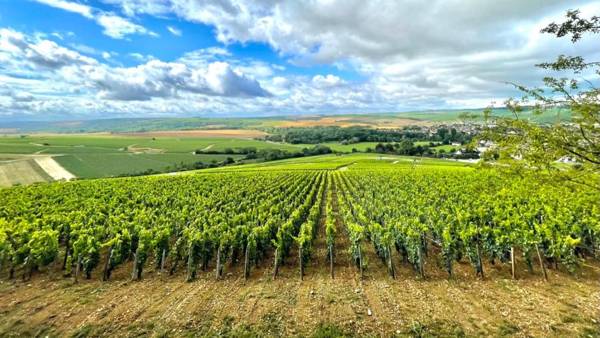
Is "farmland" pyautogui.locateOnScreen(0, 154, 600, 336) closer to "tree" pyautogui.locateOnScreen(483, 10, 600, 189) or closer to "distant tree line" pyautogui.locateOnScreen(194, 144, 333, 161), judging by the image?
"tree" pyautogui.locateOnScreen(483, 10, 600, 189)

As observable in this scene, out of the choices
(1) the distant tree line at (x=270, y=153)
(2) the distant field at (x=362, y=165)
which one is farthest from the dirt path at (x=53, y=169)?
(1) the distant tree line at (x=270, y=153)

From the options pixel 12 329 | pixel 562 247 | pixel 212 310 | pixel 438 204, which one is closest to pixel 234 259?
pixel 212 310

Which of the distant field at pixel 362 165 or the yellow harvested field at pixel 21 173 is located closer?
the yellow harvested field at pixel 21 173

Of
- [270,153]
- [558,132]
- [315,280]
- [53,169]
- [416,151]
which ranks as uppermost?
[558,132]

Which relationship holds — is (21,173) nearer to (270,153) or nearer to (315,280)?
(270,153)

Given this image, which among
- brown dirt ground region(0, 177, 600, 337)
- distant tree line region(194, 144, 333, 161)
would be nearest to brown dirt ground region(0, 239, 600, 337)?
brown dirt ground region(0, 177, 600, 337)

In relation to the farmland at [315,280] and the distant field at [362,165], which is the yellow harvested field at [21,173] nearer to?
the distant field at [362,165]

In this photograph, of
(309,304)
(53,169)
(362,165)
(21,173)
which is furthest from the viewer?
(53,169)

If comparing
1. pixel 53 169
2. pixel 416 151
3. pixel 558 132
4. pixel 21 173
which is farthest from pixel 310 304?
pixel 416 151
